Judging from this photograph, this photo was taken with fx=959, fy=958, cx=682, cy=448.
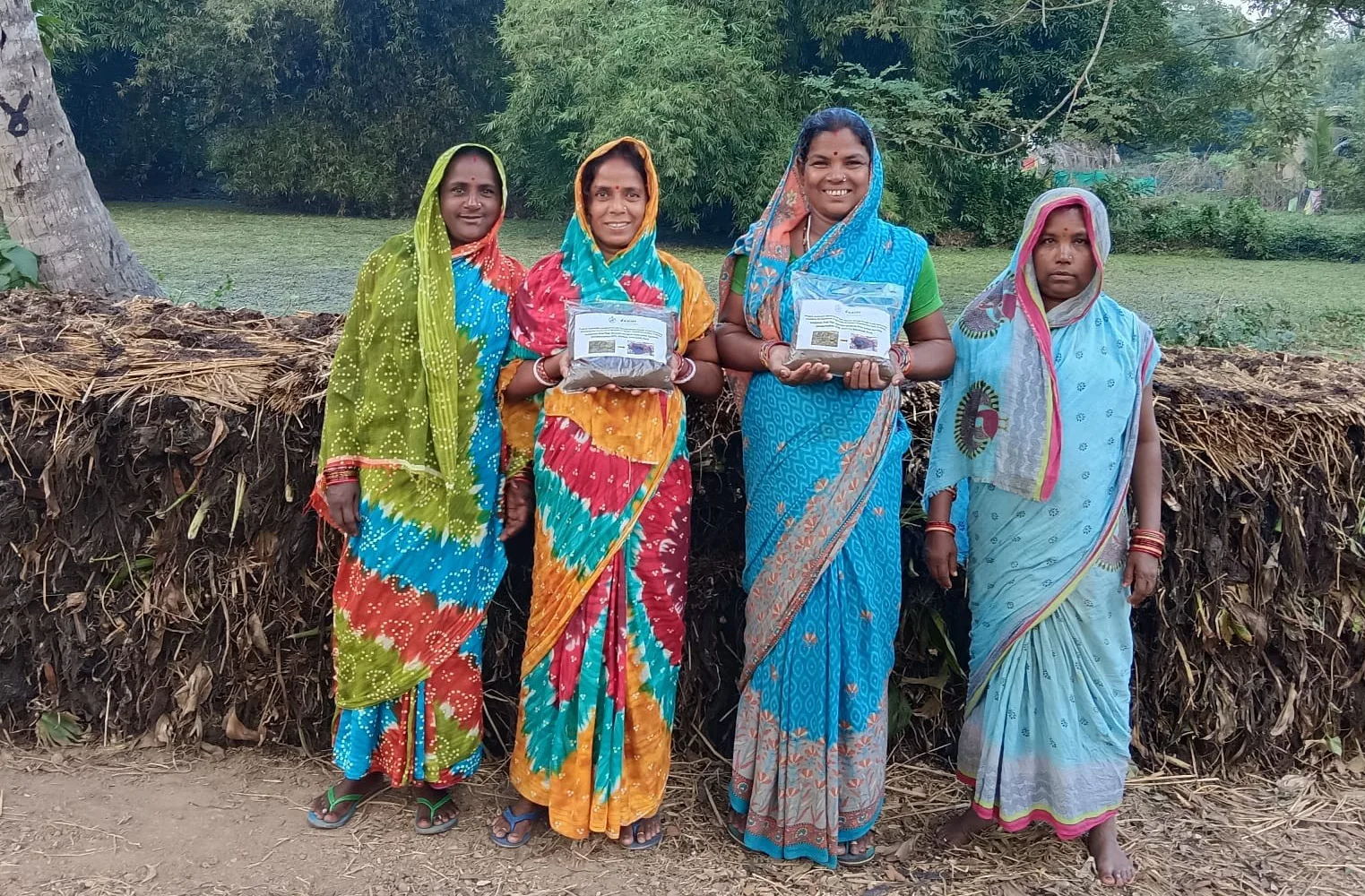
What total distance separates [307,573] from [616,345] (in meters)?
1.45

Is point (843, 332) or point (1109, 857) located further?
point (1109, 857)

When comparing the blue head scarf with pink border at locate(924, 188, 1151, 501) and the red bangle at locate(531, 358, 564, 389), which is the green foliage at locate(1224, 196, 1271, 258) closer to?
the blue head scarf with pink border at locate(924, 188, 1151, 501)

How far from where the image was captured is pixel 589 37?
15.8 metres

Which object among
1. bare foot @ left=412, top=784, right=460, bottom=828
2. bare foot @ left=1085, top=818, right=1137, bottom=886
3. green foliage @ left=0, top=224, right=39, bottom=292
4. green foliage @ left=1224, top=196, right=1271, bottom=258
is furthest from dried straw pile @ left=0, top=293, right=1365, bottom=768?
green foliage @ left=1224, top=196, right=1271, bottom=258

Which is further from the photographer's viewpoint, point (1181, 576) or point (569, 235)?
point (1181, 576)

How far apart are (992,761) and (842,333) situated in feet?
3.92

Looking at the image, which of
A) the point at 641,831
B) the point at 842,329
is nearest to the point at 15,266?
the point at 641,831

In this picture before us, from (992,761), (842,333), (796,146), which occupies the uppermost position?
(796,146)

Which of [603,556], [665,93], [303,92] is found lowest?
[603,556]

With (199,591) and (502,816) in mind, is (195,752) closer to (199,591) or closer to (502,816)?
(199,591)

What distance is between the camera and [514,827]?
2627mm

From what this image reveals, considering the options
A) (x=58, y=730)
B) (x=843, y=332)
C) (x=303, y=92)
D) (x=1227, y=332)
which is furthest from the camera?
(x=303, y=92)

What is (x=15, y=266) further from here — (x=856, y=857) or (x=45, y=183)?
(x=856, y=857)

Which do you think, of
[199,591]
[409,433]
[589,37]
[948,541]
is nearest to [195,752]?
[199,591]
